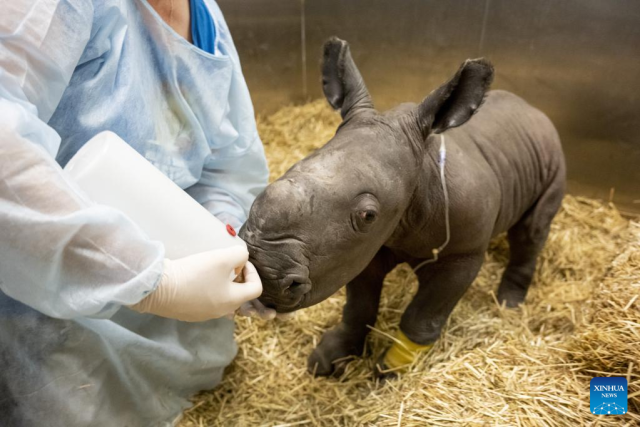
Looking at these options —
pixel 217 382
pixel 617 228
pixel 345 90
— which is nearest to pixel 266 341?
pixel 217 382

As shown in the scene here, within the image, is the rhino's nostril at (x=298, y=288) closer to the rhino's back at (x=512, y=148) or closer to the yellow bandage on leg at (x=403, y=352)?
the yellow bandage on leg at (x=403, y=352)

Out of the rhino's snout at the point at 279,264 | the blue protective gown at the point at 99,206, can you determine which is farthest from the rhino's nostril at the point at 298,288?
the blue protective gown at the point at 99,206

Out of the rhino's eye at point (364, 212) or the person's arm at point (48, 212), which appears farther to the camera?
the rhino's eye at point (364, 212)

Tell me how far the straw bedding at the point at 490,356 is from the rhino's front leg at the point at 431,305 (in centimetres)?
8

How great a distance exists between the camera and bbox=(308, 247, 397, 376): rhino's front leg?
213cm

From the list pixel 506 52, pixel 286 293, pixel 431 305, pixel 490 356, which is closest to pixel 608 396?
pixel 490 356

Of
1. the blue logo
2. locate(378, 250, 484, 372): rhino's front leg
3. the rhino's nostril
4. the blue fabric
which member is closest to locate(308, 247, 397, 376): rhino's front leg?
locate(378, 250, 484, 372): rhino's front leg

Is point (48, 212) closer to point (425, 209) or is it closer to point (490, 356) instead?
point (425, 209)

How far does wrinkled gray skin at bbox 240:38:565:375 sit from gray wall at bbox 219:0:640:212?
0.53m

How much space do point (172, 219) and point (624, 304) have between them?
146cm

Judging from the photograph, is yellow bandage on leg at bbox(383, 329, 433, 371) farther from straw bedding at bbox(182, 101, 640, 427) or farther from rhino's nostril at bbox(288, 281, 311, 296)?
rhino's nostril at bbox(288, 281, 311, 296)

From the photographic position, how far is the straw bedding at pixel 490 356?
67.5 inches

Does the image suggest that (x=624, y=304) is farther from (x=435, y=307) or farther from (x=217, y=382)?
(x=217, y=382)

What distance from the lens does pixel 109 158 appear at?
1286mm
